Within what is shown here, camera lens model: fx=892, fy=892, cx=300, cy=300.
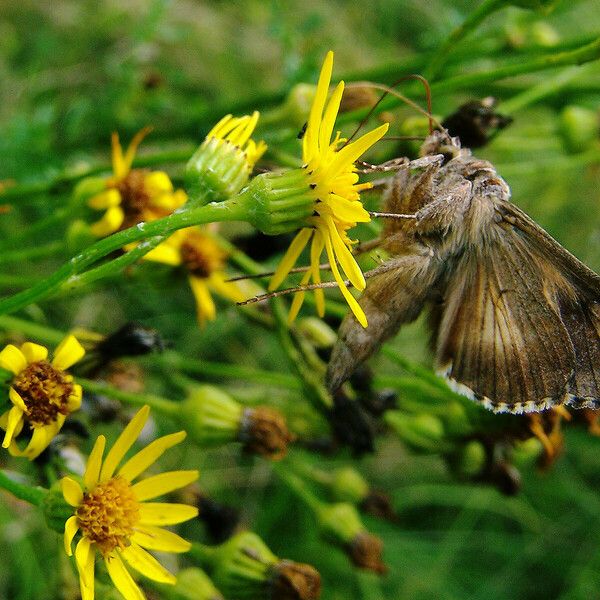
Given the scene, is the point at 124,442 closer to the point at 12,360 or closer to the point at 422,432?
the point at 12,360

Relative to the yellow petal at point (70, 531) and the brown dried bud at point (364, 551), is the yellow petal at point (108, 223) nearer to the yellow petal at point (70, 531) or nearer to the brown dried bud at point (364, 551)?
the yellow petal at point (70, 531)

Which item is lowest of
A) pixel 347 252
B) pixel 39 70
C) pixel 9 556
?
pixel 9 556

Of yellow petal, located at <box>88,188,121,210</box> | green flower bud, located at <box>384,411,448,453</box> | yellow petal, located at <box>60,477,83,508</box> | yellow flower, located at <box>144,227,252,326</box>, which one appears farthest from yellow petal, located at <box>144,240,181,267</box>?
green flower bud, located at <box>384,411,448,453</box>

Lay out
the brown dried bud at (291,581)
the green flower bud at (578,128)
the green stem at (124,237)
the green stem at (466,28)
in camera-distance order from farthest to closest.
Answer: the green flower bud at (578,128) < the brown dried bud at (291,581) < the green stem at (466,28) < the green stem at (124,237)

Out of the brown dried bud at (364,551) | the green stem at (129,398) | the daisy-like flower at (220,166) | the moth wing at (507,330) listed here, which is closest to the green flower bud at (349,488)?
the brown dried bud at (364,551)

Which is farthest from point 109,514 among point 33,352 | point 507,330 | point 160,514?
point 507,330

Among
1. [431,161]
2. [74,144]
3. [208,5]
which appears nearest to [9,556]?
[74,144]

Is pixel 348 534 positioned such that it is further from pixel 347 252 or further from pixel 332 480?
pixel 347 252
